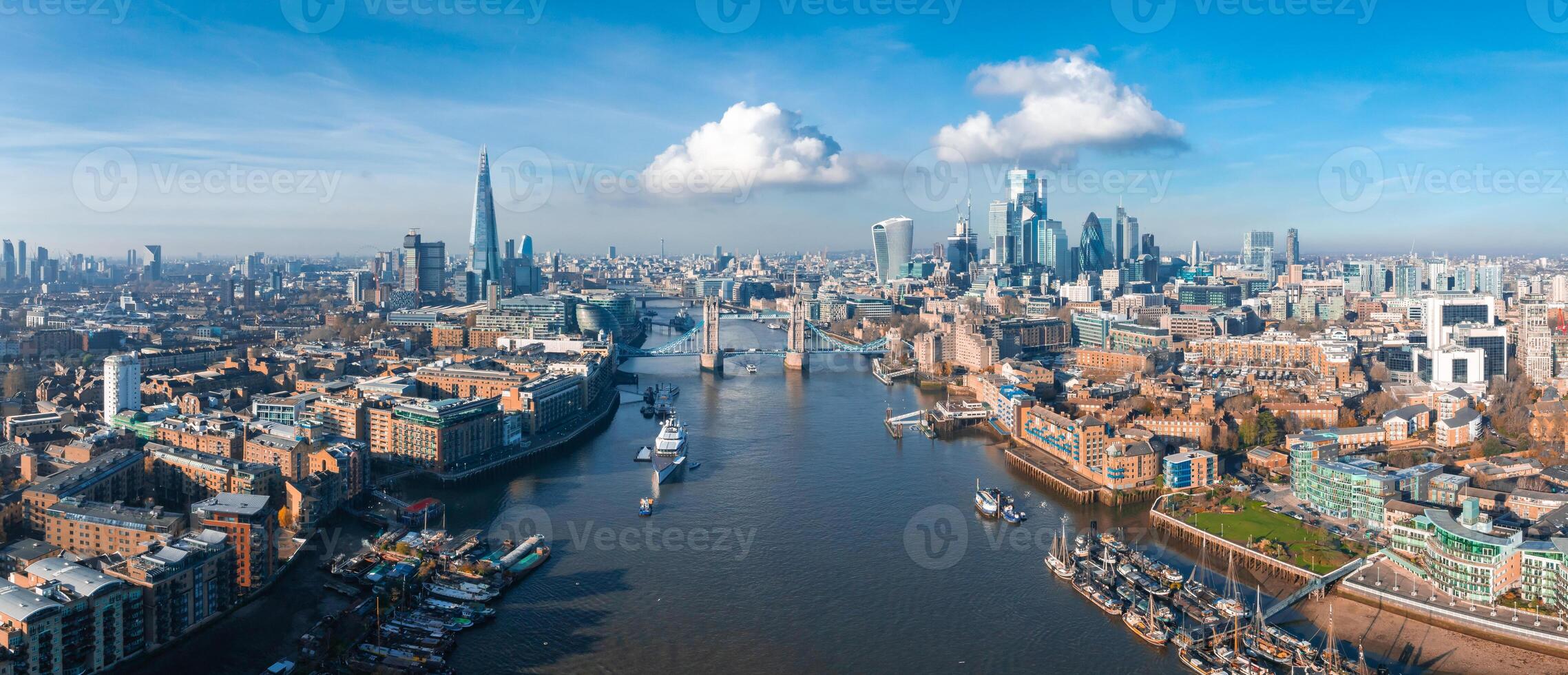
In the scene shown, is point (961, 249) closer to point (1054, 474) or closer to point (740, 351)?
point (740, 351)

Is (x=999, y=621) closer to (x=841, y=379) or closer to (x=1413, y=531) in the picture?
(x=1413, y=531)

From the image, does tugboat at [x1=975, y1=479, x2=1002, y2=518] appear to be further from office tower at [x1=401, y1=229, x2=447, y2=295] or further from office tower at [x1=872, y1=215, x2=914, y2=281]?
office tower at [x1=872, y1=215, x2=914, y2=281]

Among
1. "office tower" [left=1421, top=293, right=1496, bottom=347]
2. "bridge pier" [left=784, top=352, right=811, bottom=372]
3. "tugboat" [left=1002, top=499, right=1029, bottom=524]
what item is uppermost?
"office tower" [left=1421, top=293, right=1496, bottom=347]

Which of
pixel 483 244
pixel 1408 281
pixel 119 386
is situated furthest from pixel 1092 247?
pixel 119 386

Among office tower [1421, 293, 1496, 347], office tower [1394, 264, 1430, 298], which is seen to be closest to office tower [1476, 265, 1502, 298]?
office tower [1394, 264, 1430, 298]

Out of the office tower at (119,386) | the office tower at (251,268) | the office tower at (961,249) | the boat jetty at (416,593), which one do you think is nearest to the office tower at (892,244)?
the office tower at (961,249)
